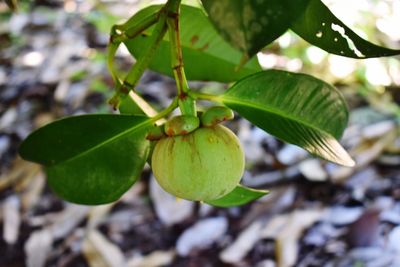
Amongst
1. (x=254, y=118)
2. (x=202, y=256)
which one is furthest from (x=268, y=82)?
(x=202, y=256)

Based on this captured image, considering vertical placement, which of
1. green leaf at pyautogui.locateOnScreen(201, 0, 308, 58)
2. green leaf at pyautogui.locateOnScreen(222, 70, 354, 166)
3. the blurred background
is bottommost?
the blurred background

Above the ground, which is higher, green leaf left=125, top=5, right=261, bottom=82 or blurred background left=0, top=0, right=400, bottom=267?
green leaf left=125, top=5, right=261, bottom=82

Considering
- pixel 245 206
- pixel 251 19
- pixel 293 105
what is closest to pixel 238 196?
pixel 293 105

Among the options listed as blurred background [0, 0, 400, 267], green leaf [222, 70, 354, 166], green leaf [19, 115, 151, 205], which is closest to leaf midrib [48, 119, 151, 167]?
green leaf [19, 115, 151, 205]

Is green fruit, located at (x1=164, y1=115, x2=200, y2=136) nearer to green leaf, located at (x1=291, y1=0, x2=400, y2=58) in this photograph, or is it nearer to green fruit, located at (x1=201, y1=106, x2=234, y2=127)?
green fruit, located at (x1=201, y1=106, x2=234, y2=127)

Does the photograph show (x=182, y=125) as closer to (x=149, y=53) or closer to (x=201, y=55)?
(x=149, y=53)

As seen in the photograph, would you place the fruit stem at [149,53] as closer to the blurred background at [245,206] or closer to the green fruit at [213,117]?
the green fruit at [213,117]
